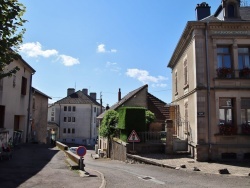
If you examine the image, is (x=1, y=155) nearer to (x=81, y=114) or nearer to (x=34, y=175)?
(x=34, y=175)

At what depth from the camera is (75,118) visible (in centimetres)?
5969

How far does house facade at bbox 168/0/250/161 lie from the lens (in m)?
15.9

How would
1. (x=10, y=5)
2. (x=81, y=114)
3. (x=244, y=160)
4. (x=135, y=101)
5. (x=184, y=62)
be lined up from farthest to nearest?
(x=81, y=114)
(x=135, y=101)
(x=184, y=62)
(x=244, y=160)
(x=10, y=5)

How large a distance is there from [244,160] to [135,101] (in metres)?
19.5

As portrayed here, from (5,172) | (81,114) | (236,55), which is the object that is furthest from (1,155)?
(81,114)

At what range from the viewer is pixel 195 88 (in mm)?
16453

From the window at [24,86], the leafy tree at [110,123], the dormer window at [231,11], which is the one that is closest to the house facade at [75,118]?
the window at [24,86]

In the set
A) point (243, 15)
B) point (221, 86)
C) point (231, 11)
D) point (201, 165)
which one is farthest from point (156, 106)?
point (201, 165)

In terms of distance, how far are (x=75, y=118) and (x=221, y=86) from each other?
153ft

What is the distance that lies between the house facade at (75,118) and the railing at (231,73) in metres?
44.6

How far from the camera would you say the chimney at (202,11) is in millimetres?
21209

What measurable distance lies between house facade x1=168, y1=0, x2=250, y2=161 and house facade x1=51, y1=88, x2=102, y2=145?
144 feet

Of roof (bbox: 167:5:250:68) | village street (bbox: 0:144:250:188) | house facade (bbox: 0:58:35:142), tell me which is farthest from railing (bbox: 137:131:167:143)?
house facade (bbox: 0:58:35:142)

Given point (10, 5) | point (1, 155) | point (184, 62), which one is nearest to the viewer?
point (10, 5)
